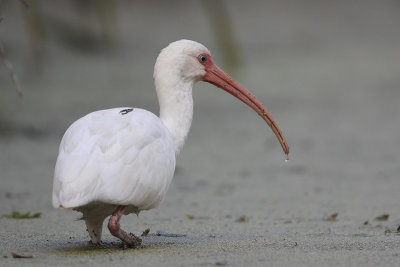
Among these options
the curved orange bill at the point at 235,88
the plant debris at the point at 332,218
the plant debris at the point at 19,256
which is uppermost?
the curved orange bill at the point at 235,88

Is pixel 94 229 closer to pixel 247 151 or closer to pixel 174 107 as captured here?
pixel 174 107

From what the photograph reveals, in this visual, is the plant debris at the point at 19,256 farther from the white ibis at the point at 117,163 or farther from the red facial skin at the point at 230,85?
the red facial skin at the point at 230,85

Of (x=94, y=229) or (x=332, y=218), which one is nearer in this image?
(x=94, y=229)

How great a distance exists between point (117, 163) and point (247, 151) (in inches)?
283

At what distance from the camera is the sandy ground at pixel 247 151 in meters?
5.70

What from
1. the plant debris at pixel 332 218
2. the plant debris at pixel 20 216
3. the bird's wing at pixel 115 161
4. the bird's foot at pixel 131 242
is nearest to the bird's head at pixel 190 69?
the bird's wing at pixel 115 161

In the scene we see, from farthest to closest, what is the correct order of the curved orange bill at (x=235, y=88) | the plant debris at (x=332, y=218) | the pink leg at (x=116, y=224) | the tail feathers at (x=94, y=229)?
1. the plant debris at (x=332, y=218)
2. the curved orange bill at (x=235, y=88)
3. the tail feathers at (x=94, y=229)
4. the pink leg at (x=116, y=224)

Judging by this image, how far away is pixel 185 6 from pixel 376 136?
22.0m

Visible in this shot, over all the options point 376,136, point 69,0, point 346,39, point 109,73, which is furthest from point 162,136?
point 69,0

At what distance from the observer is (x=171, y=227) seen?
22.5ft

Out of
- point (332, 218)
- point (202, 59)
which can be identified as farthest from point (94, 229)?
point (332, 218)

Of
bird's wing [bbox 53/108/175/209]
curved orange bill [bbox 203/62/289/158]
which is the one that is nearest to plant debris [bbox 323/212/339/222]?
curved orange bill [bbox 203/62/289/158]

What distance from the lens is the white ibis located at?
502 cm

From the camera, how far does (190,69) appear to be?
6.47 m
